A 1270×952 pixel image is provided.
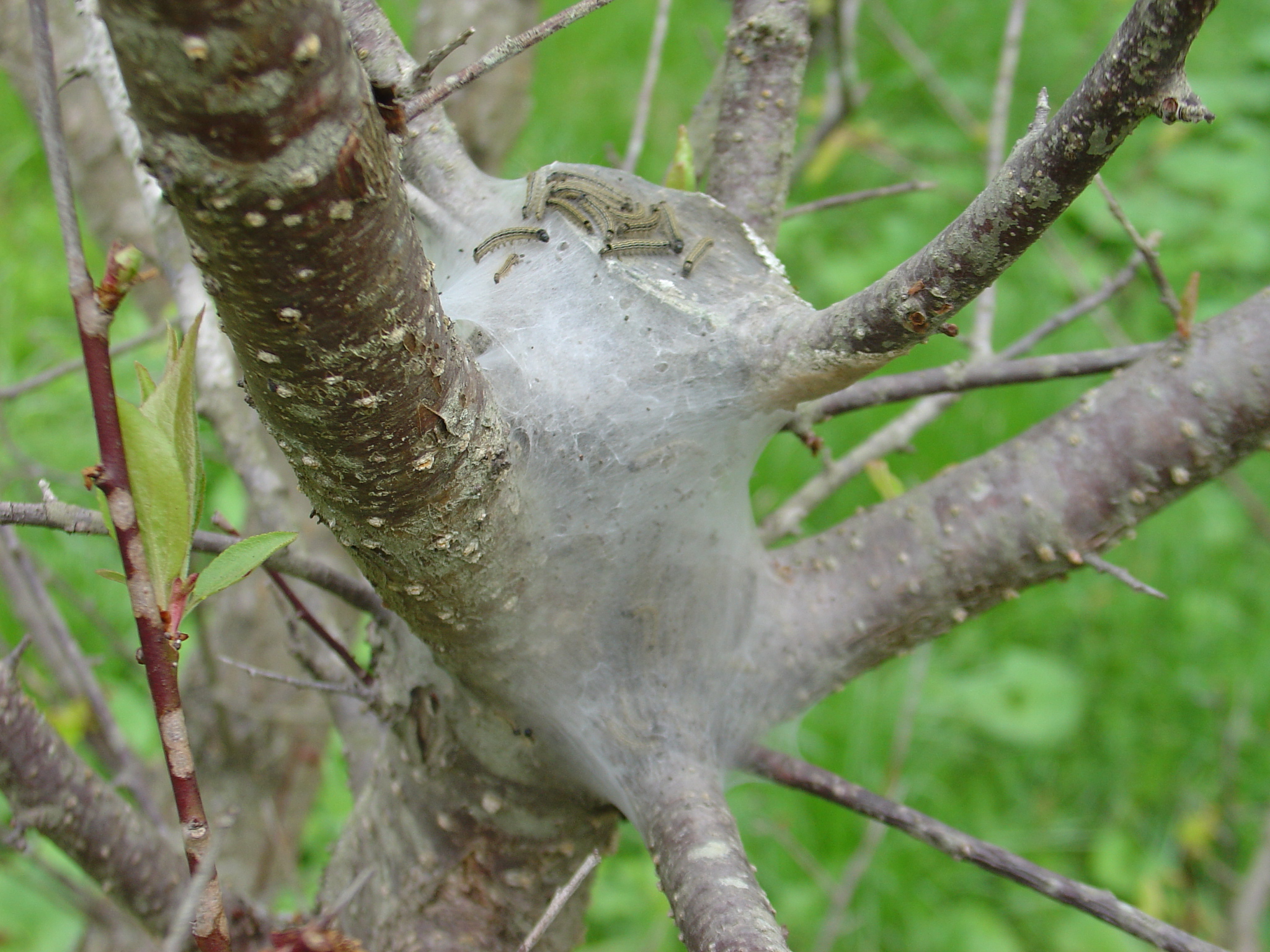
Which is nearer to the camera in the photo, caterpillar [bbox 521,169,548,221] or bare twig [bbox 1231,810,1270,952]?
caterpillar [bbox 521,169,548,221]

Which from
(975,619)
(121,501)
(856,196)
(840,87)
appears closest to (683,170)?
(856,196)

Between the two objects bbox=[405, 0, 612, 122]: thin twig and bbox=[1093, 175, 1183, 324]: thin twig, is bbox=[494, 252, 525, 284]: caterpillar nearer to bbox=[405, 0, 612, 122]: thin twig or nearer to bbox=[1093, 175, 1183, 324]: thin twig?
bbox=[405, 0, 612, 122]: thin twig

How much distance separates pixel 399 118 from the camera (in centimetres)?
79

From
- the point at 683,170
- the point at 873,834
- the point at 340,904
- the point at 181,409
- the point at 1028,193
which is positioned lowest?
the point at 340,904

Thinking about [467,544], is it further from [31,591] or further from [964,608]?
[31,591]

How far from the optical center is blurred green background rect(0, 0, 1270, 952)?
3812 millimetres

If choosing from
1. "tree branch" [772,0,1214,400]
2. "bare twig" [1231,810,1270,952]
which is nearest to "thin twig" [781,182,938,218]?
"tree branch" [772,0,1214,400]

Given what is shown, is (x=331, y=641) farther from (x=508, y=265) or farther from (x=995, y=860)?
(x=995, y=860)

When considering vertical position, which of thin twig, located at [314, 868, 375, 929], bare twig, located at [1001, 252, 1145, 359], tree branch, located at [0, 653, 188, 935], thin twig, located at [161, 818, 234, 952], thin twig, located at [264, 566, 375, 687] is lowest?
thin twig, located at [161, 818, 234, 952]

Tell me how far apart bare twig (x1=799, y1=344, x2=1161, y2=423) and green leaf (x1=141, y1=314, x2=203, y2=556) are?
1.07 meters

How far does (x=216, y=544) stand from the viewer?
1223 millimetres

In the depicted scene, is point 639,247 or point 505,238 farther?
point 505,238

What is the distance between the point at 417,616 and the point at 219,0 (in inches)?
31.6

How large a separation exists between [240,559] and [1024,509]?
1197 mm
